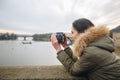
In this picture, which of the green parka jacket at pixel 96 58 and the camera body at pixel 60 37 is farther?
the camera body at pixel 60 37

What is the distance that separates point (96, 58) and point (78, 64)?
223 millimetres

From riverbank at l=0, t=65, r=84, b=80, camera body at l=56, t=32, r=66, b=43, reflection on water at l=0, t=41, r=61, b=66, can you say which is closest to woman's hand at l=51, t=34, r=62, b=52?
camera body at l=56, t=32, r=66, b=43

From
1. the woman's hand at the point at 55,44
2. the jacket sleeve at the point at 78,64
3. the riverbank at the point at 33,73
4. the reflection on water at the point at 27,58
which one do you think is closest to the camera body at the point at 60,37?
the woman's hand at the point at 55,44

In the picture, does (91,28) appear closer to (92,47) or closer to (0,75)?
(92,47)

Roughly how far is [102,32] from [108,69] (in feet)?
1.38

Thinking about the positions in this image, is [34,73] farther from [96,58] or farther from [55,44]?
[96,58]

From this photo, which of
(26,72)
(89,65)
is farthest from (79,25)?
(26,72)

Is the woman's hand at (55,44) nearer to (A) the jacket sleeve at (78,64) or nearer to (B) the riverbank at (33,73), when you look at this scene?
(A) the jacket sleeve at (78,64)

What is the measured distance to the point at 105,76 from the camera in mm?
1896

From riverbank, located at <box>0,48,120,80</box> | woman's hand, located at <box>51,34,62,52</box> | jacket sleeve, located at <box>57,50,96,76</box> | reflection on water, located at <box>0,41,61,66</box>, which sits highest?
woman's hand, located at <box>51,34,62,52</box>

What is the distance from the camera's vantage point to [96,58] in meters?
1.89

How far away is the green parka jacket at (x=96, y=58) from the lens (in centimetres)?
189

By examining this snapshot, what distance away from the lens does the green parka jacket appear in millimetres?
1890

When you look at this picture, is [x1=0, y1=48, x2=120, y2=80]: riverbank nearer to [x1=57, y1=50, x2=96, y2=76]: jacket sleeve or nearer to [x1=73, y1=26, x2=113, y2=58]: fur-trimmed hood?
[x1=57, y1=50, x2=96, y2=76]: jacket sleeve
